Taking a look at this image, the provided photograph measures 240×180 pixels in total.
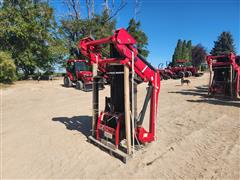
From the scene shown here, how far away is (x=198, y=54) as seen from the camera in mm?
45656

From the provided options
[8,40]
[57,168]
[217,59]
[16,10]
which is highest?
[16,10]

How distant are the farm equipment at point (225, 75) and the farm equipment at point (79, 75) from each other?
6.86 metres

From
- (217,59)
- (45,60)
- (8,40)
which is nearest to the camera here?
(217,59)

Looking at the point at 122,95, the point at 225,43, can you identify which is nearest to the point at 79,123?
the point at 122,95

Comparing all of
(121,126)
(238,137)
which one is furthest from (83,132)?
(238,137)

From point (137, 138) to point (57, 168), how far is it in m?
1.54

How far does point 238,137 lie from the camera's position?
4484 millimetres

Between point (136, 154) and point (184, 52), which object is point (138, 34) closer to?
point (184, 52)

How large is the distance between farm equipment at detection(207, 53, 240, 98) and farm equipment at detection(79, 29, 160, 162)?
→ 6.58m

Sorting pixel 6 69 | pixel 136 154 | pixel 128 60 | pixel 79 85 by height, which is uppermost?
pixel 6 69

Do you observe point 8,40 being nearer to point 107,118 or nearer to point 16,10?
point 16,10

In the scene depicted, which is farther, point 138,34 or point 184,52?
point 184,52

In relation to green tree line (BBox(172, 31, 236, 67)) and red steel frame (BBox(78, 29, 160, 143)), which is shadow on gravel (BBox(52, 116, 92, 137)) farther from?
green tree line (BBox(172, 31, 236, 67))

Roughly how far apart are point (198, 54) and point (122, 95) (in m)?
45.4
